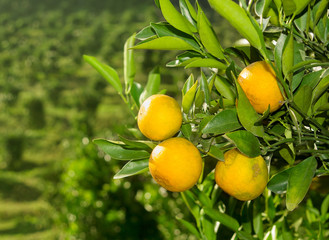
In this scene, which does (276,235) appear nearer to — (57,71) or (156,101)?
(156,101)

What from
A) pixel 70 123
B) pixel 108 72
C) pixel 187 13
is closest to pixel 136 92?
pixel 108 72

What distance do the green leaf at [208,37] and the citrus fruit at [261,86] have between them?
0.10 feet

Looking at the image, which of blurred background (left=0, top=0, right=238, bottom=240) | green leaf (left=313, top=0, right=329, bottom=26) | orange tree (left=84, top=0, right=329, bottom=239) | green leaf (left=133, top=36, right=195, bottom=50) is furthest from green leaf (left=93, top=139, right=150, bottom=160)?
blurred background (left=0, top=0, right=238, bottom=240)

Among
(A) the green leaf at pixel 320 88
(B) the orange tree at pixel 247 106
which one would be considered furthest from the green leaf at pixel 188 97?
(A) the green leaf at pixel 320 88

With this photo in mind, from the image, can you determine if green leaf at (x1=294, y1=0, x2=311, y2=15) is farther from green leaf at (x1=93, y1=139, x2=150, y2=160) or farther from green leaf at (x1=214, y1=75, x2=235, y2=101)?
green leaf at (x1=93, y1=139, x2=150, y2=160)

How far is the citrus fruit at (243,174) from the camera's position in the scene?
0.35 meters

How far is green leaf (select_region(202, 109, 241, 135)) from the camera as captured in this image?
1.05ft

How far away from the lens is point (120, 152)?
38cm

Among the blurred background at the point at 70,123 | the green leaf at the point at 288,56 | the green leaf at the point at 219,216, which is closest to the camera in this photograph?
the green leaf at the point at 288,56

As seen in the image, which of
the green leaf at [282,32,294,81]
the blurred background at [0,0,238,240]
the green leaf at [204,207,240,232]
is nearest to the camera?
the green leaf at [282,32,294,81]

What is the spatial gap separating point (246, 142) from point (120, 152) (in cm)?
13

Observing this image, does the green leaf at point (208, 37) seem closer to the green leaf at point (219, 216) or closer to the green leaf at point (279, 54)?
the green leaf at point (279, 54)

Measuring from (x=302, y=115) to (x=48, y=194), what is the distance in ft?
12.2

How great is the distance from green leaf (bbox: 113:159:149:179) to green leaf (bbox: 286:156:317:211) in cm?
14
